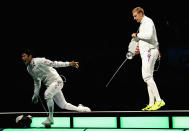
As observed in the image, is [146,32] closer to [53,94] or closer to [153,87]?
[153,87]

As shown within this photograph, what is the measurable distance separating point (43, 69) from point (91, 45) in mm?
1704

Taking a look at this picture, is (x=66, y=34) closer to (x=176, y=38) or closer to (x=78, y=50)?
(x=78, y=50)

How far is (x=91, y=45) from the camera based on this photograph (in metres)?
5.71

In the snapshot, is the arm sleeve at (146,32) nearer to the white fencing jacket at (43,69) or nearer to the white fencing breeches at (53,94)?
the white fencing jacket at (43,69)

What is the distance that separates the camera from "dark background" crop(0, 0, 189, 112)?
5363mm

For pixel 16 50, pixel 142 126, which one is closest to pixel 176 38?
pixel 142 126

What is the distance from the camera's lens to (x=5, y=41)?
228 inches

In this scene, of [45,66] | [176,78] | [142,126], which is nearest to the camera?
[142,126]

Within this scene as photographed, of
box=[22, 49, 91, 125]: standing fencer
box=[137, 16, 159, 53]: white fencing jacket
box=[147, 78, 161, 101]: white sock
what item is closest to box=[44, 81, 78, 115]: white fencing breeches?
box=[22, 49, 91, 125]: standing fencer

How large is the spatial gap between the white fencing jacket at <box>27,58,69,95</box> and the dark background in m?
1.15

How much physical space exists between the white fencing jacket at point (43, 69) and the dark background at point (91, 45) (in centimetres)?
115

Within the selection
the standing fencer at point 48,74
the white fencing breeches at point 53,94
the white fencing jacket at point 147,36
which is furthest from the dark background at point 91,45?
the white fencing jacket at point 147,36

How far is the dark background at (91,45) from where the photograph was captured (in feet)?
17.6

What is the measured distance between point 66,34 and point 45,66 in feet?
5.48
